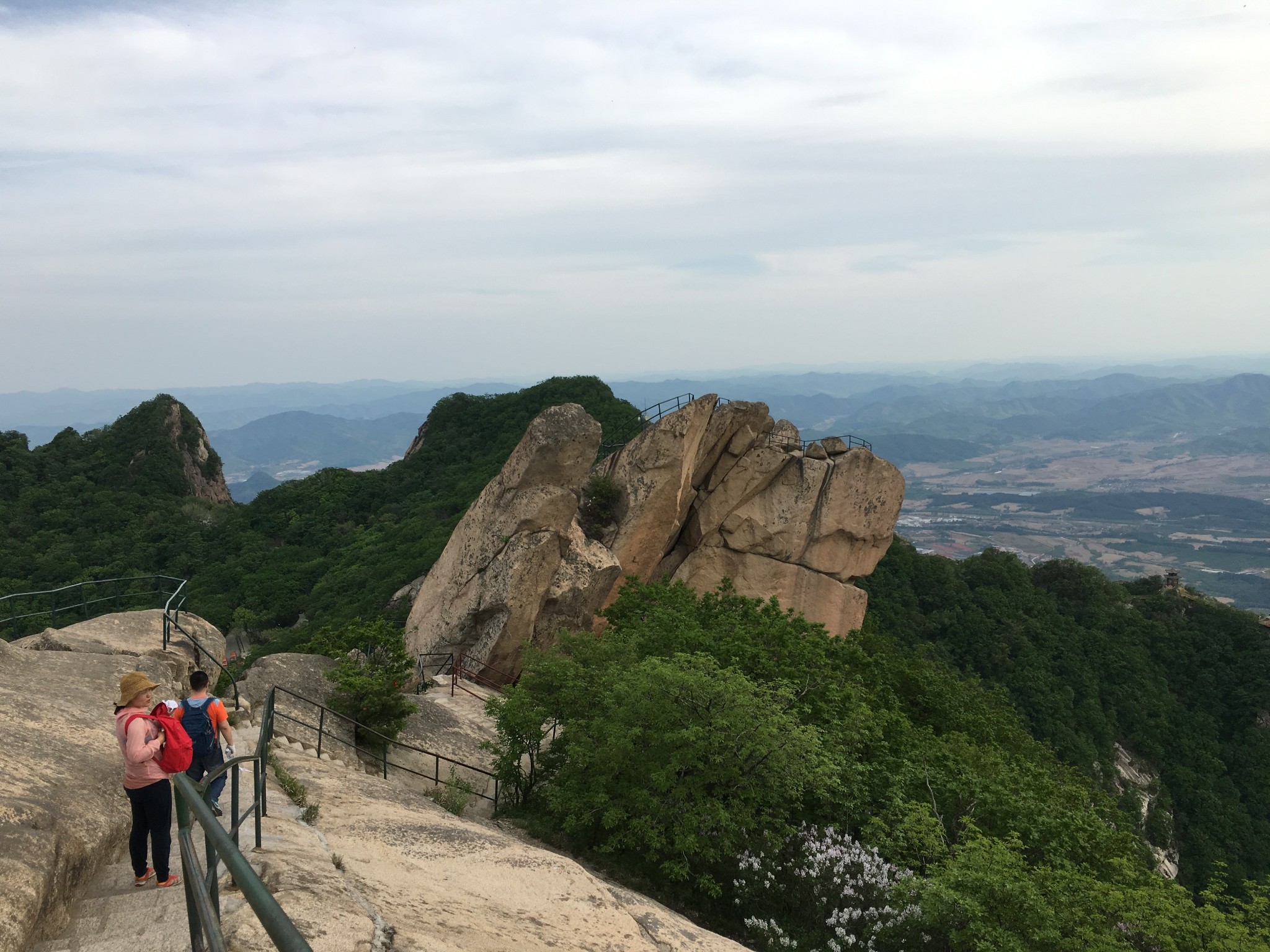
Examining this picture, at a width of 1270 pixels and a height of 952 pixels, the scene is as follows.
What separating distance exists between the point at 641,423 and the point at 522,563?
1611 centimetres

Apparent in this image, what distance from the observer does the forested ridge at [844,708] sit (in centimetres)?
1406

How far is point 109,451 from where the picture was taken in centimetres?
6850

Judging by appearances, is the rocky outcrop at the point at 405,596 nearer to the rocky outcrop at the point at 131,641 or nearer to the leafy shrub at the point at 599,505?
the leafy shrub at the point at 599,505

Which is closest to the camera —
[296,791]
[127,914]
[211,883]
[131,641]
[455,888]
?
[211,883]

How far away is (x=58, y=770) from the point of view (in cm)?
926

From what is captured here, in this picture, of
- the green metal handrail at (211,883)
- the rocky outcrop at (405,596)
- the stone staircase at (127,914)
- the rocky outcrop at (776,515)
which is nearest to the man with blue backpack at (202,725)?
the stone staircase at (127,914)

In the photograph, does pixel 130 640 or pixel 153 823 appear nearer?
pixel 153 823

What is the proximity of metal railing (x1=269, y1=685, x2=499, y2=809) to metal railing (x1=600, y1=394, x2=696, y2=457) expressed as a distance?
13117 mm

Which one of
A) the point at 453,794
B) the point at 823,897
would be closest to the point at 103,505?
the point at 453,794

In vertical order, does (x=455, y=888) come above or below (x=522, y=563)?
below

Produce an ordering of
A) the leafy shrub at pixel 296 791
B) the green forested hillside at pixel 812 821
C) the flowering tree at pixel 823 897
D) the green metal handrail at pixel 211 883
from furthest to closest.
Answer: the flowering tree at pixel 823 897, the green forested hillside at pixel 812 821, the leafy shrub at pixel 296 791, the green metal handrail at pixel 211 883

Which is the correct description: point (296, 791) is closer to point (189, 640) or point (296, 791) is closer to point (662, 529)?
point (189, 640)

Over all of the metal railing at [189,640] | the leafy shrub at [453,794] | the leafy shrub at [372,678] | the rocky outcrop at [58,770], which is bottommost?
the leafy shrub at [453,794]

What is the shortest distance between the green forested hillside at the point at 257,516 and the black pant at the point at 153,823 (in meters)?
30.5
